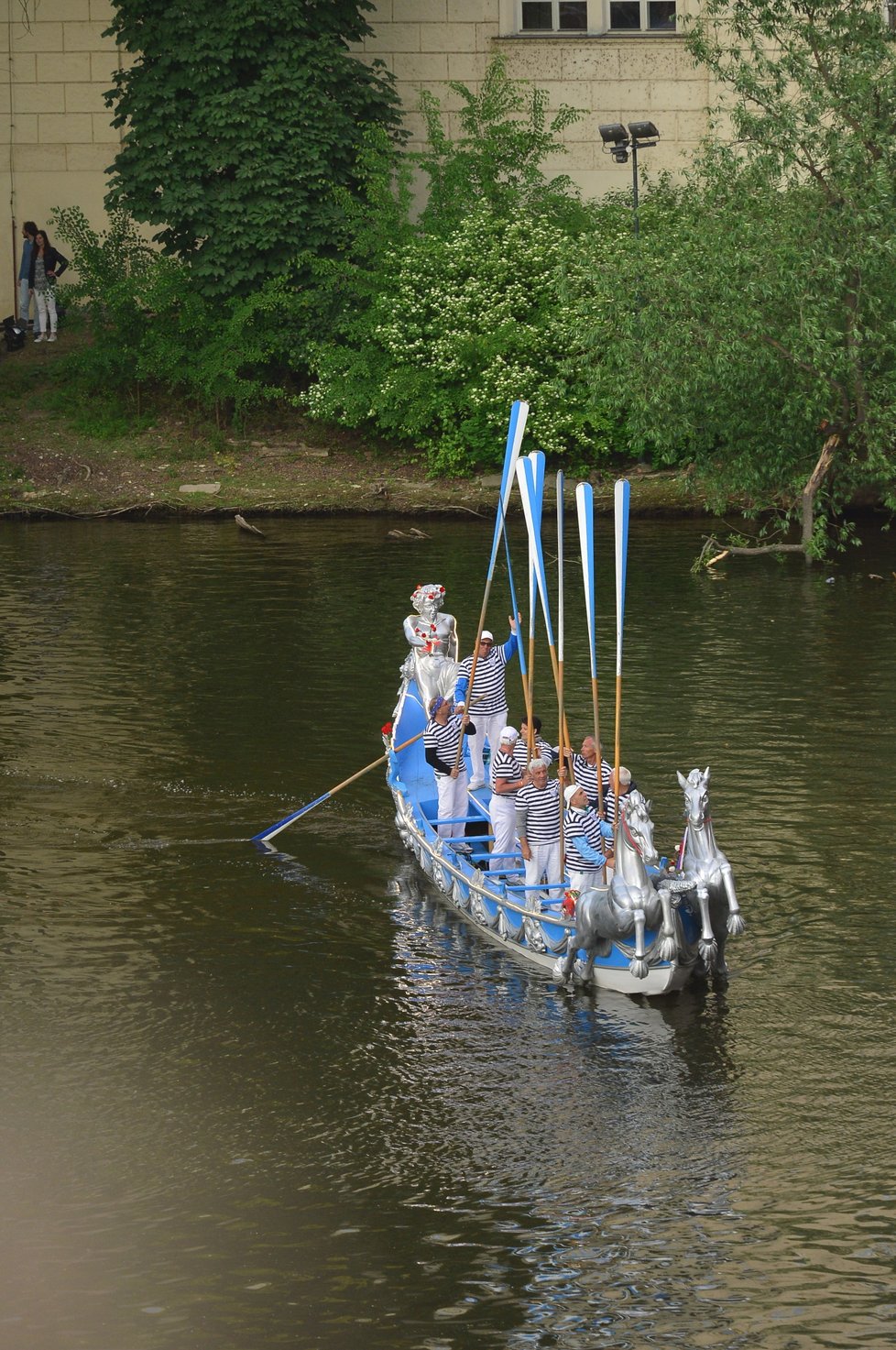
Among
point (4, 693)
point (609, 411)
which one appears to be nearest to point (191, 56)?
point (609, 411)

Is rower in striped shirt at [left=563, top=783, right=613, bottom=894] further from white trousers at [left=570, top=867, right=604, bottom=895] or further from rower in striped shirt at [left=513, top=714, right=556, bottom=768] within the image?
rower in striped shirt at [left=513, top=714, right=556, bottom=768]

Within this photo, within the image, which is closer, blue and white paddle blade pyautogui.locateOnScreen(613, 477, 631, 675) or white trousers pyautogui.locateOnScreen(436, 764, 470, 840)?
blue and white paddle blade pyautogui.locateOnScreen(613, 477, 631, 675)

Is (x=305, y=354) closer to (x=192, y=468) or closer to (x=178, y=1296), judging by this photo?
(x=192, y=468)

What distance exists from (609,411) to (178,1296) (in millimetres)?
27781

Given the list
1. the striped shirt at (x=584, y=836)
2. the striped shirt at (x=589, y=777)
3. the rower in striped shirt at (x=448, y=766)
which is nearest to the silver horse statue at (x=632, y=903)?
the striped shirt at (x=584, y=836)

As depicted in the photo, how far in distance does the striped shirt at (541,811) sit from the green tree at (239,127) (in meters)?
27.5

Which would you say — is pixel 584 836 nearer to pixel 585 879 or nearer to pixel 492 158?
pixel 585 879

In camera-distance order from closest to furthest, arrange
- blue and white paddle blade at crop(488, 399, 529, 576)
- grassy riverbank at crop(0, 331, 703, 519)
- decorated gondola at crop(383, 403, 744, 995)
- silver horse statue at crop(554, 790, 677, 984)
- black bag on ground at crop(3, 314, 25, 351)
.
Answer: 1. silver horse statue at crop(554, 790, 677, 984)
2. decorated gondola at crop(383, 403, 744, 995)
3. blue and white paddle blade at crop(488, 399, 529, 576)
4. grassy riverbank at crop(0, 331, 703, 519)
5. black bag on ground at crop(3, 314, 25, 351)

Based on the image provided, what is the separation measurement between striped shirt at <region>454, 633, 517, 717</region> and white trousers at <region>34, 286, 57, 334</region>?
27878mm

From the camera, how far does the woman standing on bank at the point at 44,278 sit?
4125cm

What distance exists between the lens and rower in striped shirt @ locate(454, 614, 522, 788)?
17609 mm

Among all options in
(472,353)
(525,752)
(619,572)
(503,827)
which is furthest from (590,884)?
(472,353)

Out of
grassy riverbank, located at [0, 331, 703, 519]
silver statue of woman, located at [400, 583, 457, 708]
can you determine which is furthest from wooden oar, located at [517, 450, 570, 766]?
grassy riverbank, located at [0, 331, 703, 519]

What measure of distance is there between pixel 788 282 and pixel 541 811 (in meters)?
14.9
